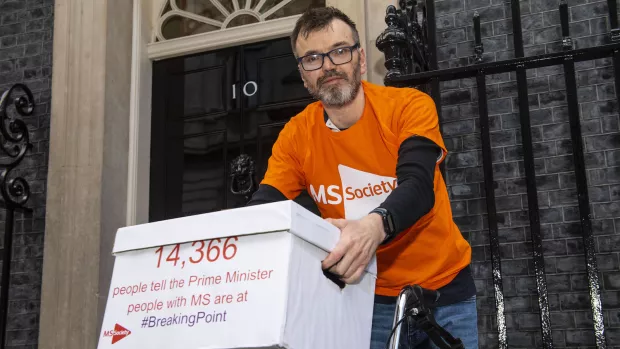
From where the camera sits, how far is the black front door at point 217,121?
4.42 meters

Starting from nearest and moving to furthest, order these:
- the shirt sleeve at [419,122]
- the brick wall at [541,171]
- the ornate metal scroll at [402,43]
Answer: the shirt sleeve at [419,122] → the ornate metal scroll at [402,43] → the brick wall at [541,171]

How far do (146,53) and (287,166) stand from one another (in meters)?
2.95

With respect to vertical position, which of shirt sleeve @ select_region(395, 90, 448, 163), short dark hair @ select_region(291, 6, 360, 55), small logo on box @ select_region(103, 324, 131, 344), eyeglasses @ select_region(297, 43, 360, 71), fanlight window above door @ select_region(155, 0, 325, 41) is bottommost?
small logo on box @ select_region(103, 324, 131, 344)

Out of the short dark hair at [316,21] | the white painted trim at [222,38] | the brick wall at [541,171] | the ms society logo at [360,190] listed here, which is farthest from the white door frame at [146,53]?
the ms society logo at [360,190]

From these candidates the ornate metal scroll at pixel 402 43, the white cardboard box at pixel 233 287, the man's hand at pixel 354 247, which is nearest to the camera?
the white cardboard box at pixel 233 287

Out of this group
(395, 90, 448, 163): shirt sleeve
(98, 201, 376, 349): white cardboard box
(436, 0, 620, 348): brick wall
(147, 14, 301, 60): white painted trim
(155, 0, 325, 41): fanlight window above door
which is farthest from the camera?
(155, 0, 325, 41): fanlight window above door

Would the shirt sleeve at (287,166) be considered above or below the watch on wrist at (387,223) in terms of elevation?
above

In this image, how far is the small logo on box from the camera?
154 cm

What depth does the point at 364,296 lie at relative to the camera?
163 cm

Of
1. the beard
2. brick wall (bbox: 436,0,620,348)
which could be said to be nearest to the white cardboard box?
the beard

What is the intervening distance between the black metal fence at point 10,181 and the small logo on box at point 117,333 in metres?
2.40

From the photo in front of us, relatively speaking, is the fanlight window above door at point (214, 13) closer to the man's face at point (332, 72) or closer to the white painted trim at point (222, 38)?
the white painted trim at point (222, 38)

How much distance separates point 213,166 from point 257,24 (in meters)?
0.93

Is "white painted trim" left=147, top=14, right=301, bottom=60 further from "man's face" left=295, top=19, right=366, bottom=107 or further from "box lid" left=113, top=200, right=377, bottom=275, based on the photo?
"box lid" left=113, top=200, right=377, bottom=275
